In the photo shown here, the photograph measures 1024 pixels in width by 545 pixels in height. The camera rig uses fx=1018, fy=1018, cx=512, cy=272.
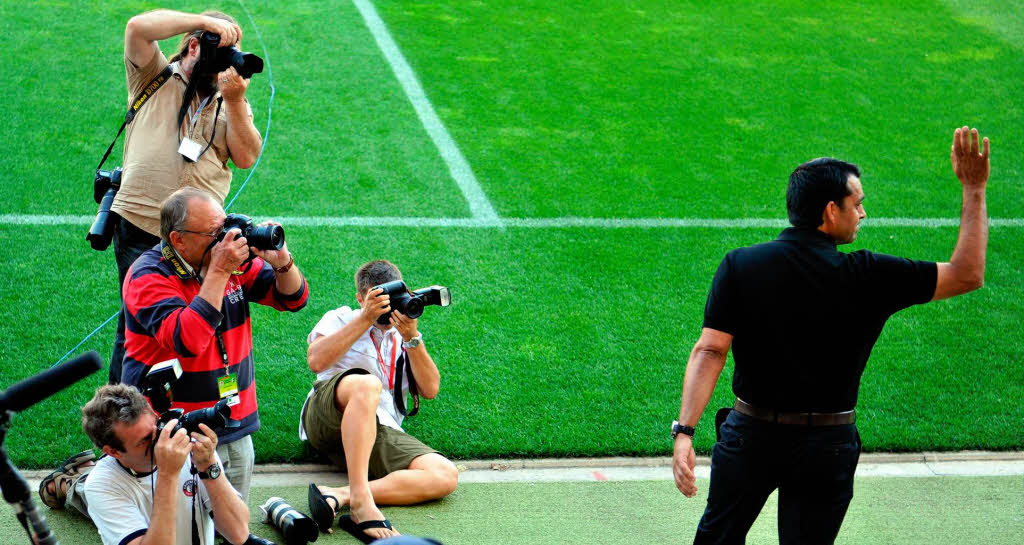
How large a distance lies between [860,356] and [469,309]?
130 inches

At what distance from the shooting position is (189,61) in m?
4.25

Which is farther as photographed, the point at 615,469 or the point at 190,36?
the point at 615,469

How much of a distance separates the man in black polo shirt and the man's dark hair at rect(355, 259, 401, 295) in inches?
69.4

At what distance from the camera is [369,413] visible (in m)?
4.33

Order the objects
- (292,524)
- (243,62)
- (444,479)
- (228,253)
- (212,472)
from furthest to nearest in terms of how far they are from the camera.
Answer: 1. (444,479)
2. (243,62)
3. (292,524)
4. (228,253)
5. (212,472)

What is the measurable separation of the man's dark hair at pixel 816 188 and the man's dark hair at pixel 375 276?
1970 mm

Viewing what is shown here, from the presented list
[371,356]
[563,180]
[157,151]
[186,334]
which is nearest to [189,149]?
[157,151]

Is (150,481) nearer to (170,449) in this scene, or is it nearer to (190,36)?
(170,449)

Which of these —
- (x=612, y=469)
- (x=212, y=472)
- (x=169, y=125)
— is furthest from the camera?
(x=612, y=469)

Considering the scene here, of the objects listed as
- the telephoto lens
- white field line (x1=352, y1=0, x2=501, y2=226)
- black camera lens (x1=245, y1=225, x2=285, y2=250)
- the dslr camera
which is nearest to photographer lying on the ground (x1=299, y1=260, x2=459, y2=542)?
the telephoto lens

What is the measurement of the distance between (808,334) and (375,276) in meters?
2.10

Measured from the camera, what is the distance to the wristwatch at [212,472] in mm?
3359

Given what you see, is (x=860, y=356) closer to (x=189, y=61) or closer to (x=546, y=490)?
(x=546, y=490)

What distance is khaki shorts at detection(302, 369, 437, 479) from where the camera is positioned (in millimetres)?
4457
